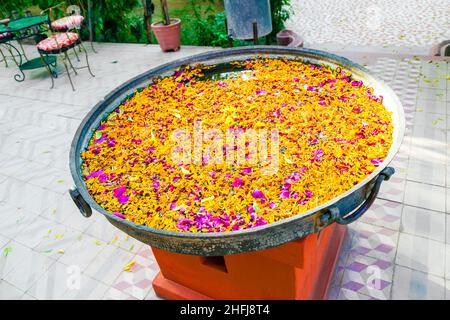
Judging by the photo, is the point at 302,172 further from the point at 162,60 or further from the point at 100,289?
the point at 162,60

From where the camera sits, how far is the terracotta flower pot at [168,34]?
7.53 m

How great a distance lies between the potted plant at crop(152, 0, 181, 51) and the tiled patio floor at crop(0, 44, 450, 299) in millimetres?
3273

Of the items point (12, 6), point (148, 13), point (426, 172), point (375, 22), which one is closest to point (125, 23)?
point (148, 13)

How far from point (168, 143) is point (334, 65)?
1362 millimetres

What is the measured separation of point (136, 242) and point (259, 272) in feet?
5.33

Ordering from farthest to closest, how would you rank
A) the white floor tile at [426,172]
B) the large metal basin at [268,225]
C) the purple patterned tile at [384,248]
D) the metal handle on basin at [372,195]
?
the white floor tile at [426,172]
the purple patterned tile at [384,248]
the metal handle on basin at [372,195]
the large metal basin at [268,225]

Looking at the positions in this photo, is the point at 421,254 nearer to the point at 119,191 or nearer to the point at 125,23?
the point at 119,191

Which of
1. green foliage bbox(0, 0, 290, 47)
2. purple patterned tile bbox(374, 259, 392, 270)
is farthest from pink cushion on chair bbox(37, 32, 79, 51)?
purple patterned tile bbox(374, 259, 392, 270)

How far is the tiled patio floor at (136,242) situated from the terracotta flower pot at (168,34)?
327 centimetres

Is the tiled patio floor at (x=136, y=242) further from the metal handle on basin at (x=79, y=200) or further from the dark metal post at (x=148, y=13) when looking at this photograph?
→ the dark metal post at (x=148, y=13)

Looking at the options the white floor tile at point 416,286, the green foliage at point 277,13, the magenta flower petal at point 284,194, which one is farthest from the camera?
the green foliage at point 277,13

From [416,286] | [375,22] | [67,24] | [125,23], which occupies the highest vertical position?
[67,24]

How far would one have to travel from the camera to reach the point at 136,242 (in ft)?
10.8

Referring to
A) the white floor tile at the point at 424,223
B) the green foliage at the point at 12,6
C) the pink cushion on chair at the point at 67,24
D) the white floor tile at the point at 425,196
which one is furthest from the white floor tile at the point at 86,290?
the green foliage at the point at 12,6
